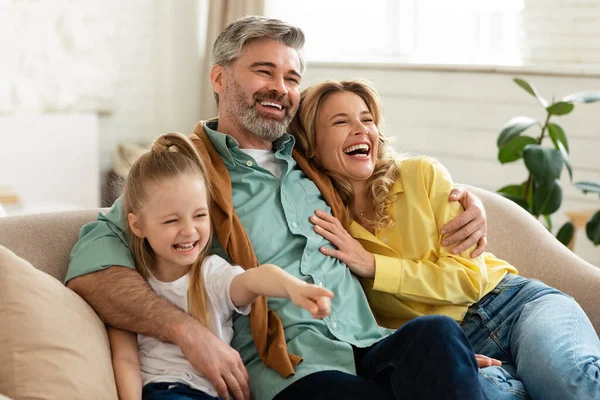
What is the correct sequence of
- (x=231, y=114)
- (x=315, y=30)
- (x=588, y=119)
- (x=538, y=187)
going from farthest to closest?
(x=315, y=30), (x=588, y=119), (x=538, y=187), (x=231, y=114)

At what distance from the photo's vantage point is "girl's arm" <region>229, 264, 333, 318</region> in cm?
141

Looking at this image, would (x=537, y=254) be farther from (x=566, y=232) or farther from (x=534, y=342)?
(x=566, y=232)

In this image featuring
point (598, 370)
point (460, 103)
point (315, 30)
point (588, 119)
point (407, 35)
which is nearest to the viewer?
point (598, 370)

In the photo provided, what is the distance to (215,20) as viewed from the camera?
4.64 metres

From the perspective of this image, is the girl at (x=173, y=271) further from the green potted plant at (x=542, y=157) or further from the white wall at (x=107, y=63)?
the white wall at (x=107, y=63)

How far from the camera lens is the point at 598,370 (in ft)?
5.57

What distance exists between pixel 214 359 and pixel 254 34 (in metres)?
0.89

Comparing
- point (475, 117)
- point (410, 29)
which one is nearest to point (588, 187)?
point (475, 117)

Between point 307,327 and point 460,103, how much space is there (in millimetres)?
2425

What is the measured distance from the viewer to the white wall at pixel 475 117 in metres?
3.62

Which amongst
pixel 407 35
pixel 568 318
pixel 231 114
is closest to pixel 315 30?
pixel 407 35

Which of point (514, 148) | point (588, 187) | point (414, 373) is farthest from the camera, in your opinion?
point (514, 148)

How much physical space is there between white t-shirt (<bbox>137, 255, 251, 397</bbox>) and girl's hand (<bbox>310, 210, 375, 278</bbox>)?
0.95 feet

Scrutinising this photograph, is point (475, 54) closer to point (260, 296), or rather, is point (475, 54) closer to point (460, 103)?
point (460, 103)
